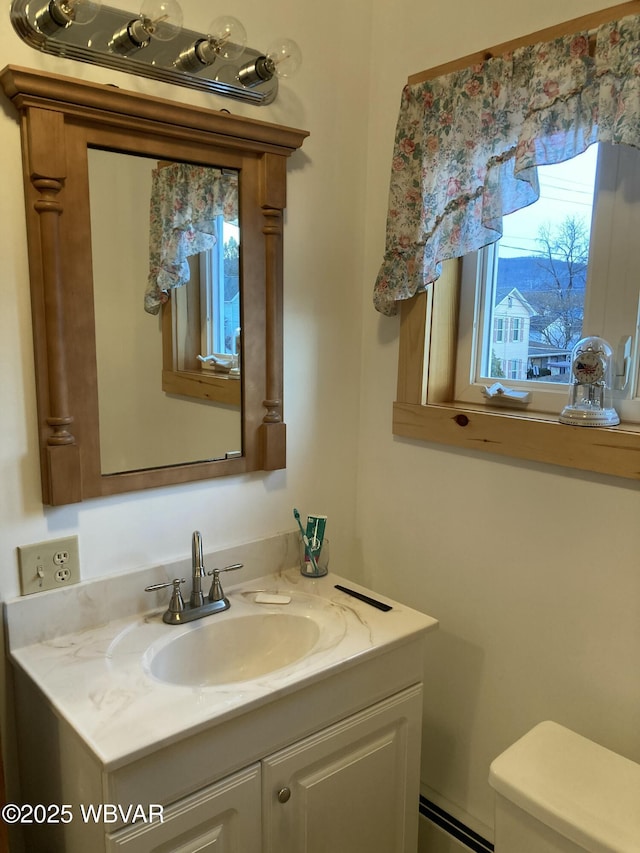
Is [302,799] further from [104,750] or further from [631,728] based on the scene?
[631,728]

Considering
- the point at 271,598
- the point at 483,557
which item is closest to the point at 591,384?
the point at 483,557

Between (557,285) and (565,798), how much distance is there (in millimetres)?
1032

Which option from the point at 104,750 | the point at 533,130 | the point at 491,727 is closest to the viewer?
the point at 104,750

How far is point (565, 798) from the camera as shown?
1.17 metres

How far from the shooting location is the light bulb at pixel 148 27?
48.6 inches

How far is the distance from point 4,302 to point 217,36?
685 millimetres

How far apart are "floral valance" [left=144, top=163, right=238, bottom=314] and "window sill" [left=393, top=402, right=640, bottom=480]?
2.12 feet

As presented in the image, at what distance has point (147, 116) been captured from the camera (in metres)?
1.33

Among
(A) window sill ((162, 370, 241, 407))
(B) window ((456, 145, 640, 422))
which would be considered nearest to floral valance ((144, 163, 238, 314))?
(A) window sill ((162, 370, 241, 407))

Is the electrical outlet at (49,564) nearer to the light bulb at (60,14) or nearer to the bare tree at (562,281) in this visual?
the light bulb at (60,14)

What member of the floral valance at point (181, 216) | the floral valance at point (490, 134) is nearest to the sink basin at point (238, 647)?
the floral valance at point (181, 216)

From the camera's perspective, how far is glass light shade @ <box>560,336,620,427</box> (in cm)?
136

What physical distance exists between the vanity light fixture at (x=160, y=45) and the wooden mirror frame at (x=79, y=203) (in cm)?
9

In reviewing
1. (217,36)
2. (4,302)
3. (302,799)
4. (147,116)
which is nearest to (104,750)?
(302,799)
